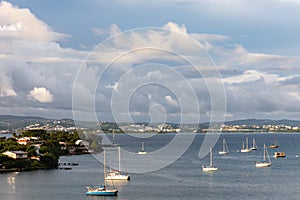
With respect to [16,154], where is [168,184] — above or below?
below

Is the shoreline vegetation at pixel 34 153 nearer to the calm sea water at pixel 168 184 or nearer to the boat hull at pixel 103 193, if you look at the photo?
the calm sea water at pixel 168 184

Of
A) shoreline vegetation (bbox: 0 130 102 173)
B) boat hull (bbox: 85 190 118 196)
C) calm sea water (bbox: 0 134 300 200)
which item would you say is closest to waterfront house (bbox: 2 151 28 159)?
shoreline vegetation (bbox: 0 130 102 173)

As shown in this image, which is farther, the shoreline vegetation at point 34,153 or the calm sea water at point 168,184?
the shoreline vegetation at point 34,153

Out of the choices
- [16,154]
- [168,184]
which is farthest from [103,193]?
[16,154]

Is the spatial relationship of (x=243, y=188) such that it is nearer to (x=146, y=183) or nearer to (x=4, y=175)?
(x=146, y=183)

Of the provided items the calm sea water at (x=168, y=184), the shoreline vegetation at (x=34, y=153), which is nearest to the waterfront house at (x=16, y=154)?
the shoreline vegetation at (x=34, y=153)

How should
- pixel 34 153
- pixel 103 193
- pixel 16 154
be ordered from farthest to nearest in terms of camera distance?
pixel 34 153 → pixel 16 154 → pixel 103 193

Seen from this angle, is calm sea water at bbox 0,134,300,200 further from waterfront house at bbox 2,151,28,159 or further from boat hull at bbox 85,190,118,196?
waterfront house at bbox 2,151,28,159

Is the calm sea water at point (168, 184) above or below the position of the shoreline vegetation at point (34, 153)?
below

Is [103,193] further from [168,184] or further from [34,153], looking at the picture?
[34,153]

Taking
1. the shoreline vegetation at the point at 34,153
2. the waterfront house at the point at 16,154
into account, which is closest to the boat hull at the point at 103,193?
the shoreline vegetation at the point at 34,153

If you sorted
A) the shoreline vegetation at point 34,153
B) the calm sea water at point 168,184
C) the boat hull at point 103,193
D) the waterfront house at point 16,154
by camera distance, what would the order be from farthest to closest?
A: 1. the waterfront house at point 16,154
2. the shoreline vegetation at point 34,153
3. the calm sea water at point 168,184
4. the boat hull at point 103,193

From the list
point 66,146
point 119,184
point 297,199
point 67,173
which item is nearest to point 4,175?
point 67,173

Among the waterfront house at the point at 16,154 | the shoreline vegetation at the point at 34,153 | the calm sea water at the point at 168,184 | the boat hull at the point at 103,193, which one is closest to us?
the boat hull at the point at 103,193
